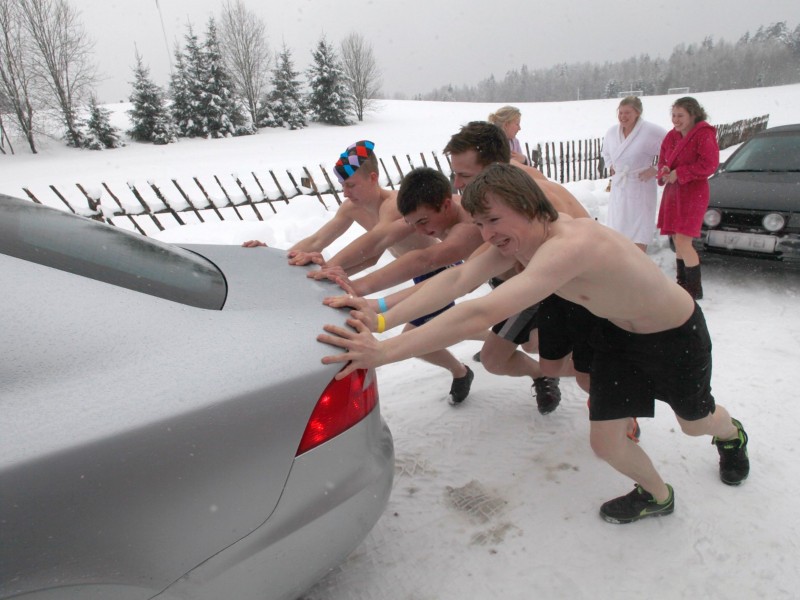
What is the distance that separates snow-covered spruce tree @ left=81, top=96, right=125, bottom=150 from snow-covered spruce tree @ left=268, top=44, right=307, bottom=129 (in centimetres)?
950

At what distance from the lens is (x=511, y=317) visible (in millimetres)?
2789

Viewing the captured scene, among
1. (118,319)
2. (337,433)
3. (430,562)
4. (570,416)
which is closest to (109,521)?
(118,319)

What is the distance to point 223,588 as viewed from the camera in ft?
4.33

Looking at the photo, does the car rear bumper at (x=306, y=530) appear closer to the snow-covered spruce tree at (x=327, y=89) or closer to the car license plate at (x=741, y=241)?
the car license plate at (x=741, y=241)

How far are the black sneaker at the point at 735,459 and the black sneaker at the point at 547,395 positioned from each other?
0.83m

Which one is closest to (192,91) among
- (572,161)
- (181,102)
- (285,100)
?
(181,102)

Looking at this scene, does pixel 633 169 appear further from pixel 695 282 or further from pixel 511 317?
pixel 511 317

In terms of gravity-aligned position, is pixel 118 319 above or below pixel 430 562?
above

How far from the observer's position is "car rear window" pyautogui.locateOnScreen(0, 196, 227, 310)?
1354 millimetres

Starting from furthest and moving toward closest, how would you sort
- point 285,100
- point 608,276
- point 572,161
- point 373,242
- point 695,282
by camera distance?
1. point 285,100
2. point 572,161
3. point 695,282
4. point 373,242
5. point 608,276

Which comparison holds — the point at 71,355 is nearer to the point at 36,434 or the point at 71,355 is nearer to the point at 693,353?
the point at 36,434

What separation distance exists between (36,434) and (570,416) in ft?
8.60

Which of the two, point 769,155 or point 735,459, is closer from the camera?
point 735,459

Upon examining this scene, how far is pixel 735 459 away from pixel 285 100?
34.5 meters
